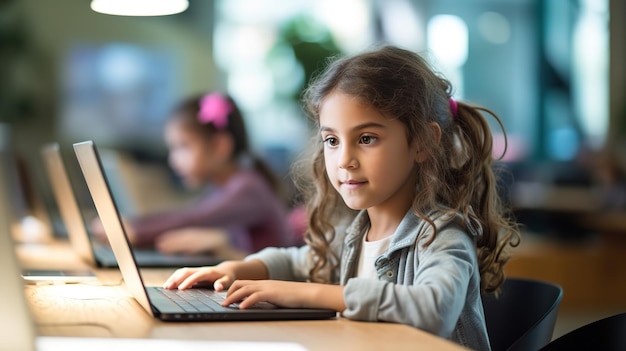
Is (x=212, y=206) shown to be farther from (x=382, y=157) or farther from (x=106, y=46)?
(x=106, y=46)

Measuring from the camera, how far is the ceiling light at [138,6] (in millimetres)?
2434

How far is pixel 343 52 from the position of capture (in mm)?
7461

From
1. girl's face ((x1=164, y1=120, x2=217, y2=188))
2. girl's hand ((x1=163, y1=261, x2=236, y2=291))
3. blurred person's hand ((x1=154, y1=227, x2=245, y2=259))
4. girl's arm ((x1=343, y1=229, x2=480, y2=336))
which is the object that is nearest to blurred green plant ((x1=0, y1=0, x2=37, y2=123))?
girl's face ((x1=164, y1=120, x2=217, y2=188))

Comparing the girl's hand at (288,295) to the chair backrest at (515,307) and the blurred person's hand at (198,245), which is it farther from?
the blurred person's hand at (198,245)

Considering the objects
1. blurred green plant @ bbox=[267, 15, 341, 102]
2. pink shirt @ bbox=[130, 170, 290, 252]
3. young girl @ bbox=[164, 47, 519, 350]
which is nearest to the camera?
young girl @ bbox=[164, 47, 519, 350]

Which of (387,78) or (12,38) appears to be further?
(12,38)

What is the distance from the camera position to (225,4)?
8070 mm

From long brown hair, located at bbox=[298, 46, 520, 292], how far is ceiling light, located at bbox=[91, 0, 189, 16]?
0.96 meters

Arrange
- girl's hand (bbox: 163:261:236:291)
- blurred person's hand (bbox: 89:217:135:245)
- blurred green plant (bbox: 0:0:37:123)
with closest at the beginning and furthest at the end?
girl's hand (bbox: 163:261:236:291) → blurred person's hand (bbox: 89:217:135:245) → blurred green plant (bbox: 0:0:37:123)

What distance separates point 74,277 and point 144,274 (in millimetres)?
177

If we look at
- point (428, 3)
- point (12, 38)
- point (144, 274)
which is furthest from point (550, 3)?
point (144, 274)

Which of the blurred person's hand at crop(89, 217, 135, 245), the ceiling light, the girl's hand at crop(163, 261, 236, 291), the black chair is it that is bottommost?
the blurred person's hand at crop(89, 217, 135, 245)

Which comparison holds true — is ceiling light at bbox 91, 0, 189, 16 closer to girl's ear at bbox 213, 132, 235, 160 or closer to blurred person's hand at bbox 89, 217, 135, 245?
blurred person's hand at bbox 89, 217, 135, 245

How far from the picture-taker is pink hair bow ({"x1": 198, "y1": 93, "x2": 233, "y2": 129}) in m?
3.26
